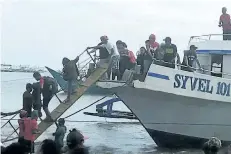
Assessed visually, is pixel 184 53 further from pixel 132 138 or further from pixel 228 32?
pixel 132 138

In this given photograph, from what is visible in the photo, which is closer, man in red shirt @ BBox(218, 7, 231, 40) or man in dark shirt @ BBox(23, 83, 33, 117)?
man in dark shirt @ BBox(23, 83, 33, 117)

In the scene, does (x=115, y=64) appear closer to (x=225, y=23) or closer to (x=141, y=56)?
(x=141, y=56)

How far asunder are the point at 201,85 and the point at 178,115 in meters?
1.13

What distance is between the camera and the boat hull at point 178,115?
14.0 meters

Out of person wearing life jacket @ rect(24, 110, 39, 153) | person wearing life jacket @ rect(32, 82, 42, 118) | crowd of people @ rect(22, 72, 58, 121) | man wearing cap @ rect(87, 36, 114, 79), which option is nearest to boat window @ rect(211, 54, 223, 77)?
man wearing cap @ rect(87, 36, 114, 79)

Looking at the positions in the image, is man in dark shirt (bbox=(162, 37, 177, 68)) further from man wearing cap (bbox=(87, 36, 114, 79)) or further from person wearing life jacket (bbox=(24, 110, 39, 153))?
person wearing life jacket (bbox=(24, 110, 39, 153))

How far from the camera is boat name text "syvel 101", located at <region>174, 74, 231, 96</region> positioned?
13.6 m

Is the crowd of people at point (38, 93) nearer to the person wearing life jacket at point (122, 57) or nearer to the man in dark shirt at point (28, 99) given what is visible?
the man in dark shirt at point (28, 99)

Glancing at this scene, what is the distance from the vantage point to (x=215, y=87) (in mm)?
13945

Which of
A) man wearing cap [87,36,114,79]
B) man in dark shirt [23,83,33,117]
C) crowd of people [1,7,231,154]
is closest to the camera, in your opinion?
crowd of people [1,7,231,154]

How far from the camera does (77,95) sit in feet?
40.7

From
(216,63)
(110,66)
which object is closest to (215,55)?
(216,63)

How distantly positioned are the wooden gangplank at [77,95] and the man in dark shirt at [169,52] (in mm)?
1834

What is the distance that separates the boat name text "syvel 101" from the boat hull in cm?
32
